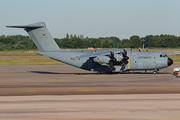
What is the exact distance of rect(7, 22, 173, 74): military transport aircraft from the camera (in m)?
32.2

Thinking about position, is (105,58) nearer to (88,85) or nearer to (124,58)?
(124,58)

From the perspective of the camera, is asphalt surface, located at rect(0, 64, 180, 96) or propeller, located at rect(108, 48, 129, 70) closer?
asphalt surface, located at rect(0, 64, 180, 96)

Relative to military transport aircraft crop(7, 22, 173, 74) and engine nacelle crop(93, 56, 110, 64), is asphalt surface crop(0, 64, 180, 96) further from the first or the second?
engine nacelle crop(93, 56, 110, 64)

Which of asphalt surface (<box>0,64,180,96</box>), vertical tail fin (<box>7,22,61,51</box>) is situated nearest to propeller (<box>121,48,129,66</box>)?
asphalt surface (<box>0,64,180,96</box>)

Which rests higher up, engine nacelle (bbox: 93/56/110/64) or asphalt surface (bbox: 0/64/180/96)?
engine nacelle (bbox: 93/56/110/64)

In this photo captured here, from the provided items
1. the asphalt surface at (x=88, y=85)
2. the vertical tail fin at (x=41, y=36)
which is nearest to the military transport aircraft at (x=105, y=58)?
the vertical tail fin at (x=41, y=36)

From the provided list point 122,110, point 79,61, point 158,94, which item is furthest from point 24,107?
point 79,61

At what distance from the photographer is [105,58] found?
1267 inches

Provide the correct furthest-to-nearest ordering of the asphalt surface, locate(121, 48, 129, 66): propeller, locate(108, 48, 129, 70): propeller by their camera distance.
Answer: locate(121, 48, 129, 66): propeller, locate(108, 48, 129, 70): propeller, the asphalt surface

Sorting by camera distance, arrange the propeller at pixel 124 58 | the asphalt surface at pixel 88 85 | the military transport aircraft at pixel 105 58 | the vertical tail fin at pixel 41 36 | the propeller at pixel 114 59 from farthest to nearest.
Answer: the vertical tail fin at pixel 41 36 < the military transport aircraft at pixel 105 58 < the propeller at pixel 124 58 < the propeller at pixel 114 59 < the asphalt surface at pixel 88 85

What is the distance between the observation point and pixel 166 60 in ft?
106

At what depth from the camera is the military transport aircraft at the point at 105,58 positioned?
3219 centimetres

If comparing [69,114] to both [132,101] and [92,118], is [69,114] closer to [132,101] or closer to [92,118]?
[92,118]

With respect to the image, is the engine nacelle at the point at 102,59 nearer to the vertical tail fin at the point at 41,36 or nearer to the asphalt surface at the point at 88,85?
the asphalt surface at the point at 88,85
